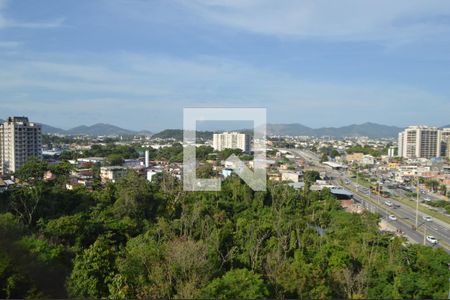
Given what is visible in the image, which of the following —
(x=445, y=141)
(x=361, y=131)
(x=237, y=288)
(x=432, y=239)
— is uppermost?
(x=361, y=131)

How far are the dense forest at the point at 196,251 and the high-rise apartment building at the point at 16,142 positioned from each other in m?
11.1

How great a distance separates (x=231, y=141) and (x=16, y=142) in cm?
1264

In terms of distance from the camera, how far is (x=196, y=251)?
459 centimetres

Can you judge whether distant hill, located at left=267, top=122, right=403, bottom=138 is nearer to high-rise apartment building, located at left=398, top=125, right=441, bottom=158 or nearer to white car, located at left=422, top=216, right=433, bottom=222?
high-rise apartment building, located at left=398, top=125, right=441, bottom=158

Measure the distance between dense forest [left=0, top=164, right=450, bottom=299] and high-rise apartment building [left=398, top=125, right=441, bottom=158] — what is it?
2817 centimetres

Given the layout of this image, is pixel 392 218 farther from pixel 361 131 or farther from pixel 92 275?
pixel 361 131

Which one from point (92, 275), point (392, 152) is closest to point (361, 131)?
point (392, 152)

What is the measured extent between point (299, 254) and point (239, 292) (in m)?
2.62

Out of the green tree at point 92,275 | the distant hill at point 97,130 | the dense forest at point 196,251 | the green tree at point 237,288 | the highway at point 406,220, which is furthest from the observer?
the distant hill at point 97,130

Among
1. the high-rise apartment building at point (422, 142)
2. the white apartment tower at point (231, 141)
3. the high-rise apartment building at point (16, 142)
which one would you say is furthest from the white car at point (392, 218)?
the high-rise apartment building at point (422, 142)

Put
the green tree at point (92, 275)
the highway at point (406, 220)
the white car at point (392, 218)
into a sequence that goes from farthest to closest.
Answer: the white car at point (392, 218)
the highway at point (406, 220)
the green tree at point (92, 275)

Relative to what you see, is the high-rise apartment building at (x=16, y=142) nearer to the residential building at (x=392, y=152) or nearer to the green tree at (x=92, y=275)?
the green tree at (x=92, y=275)

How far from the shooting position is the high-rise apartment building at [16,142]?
2075 centimetres

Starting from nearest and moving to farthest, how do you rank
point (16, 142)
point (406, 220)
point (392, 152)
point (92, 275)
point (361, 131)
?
point (92, 275) < point (406, 220) < point (16, 142) < point (392, 152) < point (361, 131)
